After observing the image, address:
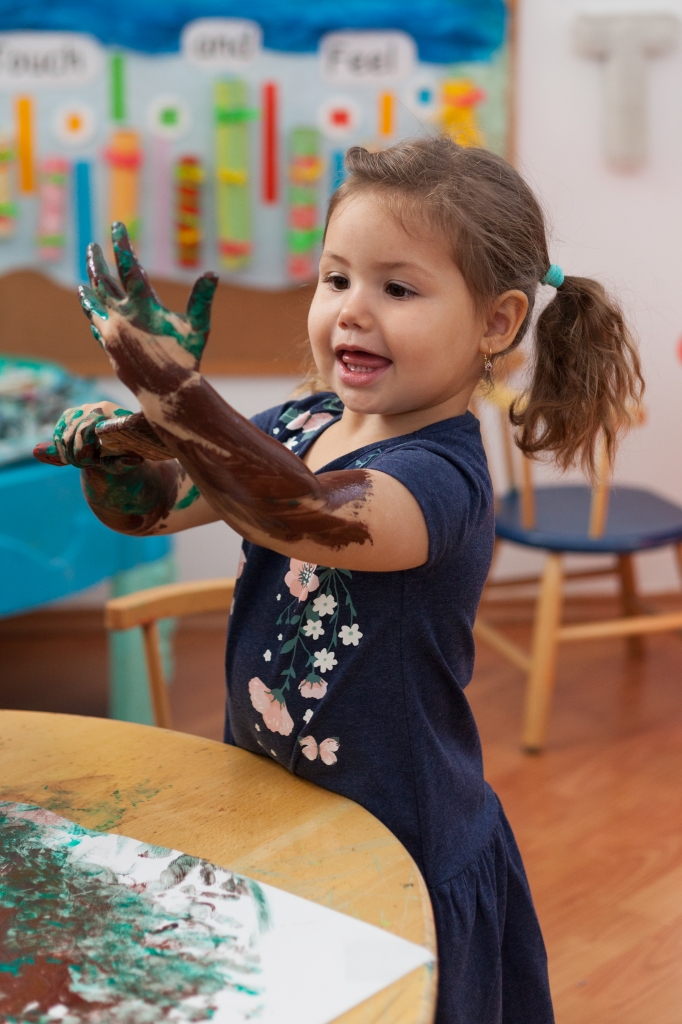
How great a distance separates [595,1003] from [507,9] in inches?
79.3

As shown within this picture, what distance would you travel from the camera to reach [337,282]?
79 centimetres

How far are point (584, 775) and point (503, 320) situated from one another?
4.47 ft

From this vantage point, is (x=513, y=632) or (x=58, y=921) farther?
(x=513, y=632)

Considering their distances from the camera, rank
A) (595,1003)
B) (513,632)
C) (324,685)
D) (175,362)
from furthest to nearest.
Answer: (513,632) → (595,1003) → (324,685) → (175,362)

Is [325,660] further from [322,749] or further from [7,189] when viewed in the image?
[7,189]

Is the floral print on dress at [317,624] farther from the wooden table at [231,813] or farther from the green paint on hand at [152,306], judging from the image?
the green paint on hand at [152,306]

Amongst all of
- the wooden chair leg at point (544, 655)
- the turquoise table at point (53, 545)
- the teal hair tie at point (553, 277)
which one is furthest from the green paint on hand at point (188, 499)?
the wooden chair leg at point (544, 655)

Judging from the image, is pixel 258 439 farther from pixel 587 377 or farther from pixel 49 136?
pixel 49 136

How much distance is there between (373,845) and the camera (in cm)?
69

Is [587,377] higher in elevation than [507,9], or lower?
lower

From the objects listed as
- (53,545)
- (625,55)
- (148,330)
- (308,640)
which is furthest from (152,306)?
(625,55)

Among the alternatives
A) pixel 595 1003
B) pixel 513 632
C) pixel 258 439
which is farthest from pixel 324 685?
pixel 513 632

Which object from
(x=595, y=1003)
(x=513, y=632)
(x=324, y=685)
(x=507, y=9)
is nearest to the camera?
(x=324, y=685)

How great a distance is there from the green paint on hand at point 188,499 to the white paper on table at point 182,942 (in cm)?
29
